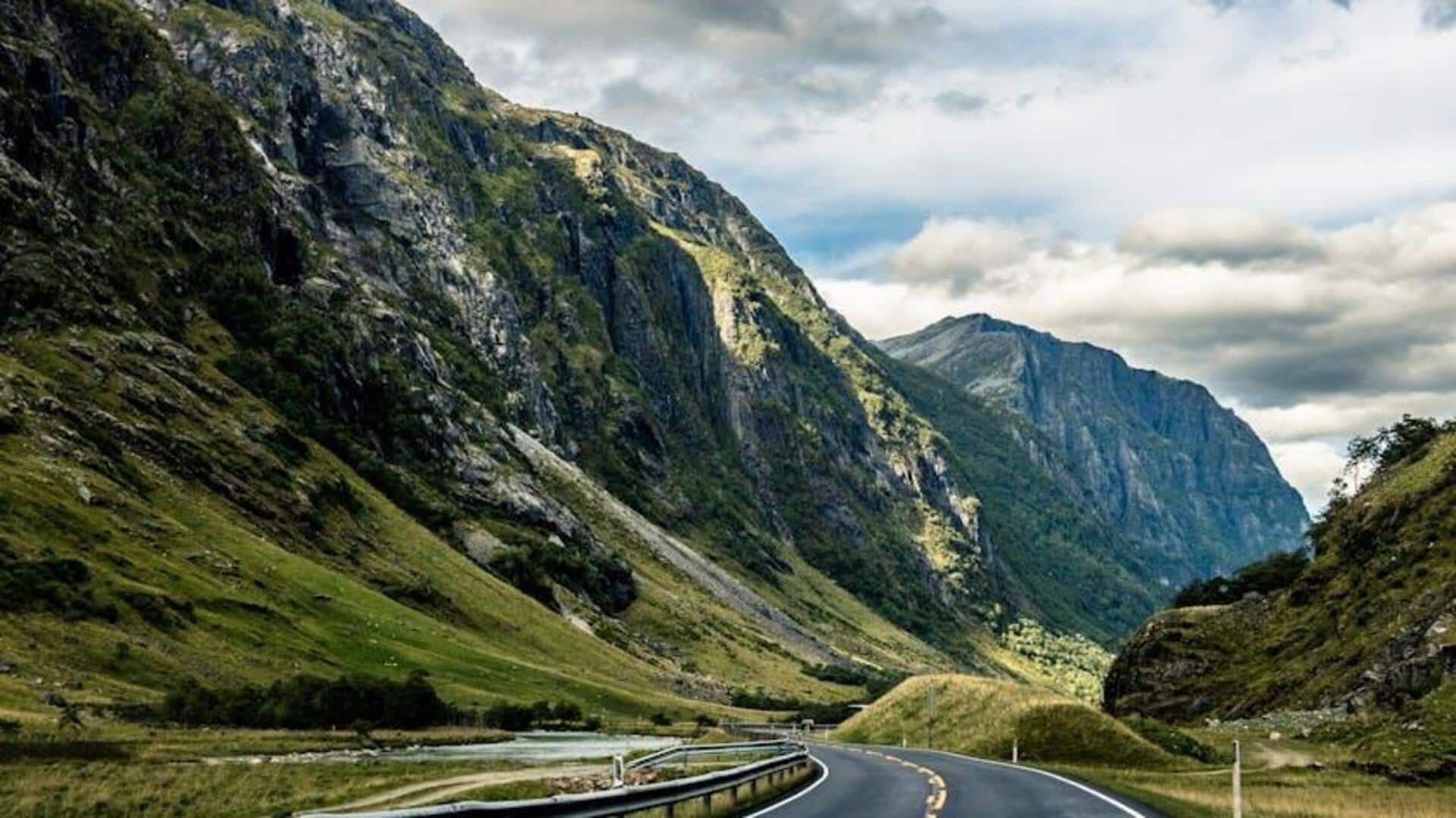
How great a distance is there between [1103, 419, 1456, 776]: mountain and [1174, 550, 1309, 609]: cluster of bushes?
12.7 feet

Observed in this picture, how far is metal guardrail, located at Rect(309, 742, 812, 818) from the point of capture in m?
15.7

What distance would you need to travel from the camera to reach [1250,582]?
12712 centimetres

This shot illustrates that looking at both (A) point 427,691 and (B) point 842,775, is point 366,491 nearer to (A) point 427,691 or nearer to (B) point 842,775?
(A) point 427,691

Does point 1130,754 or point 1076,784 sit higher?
point 1076,784

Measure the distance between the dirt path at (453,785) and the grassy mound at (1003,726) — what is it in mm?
22034

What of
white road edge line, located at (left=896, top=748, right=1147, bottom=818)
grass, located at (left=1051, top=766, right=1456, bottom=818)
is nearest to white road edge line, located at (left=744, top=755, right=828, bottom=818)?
white road edge line, located at (left=896, top=748, right=1147, bottom=818)

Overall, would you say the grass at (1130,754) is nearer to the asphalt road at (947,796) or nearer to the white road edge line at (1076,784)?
the white road edge line at (1076,784)

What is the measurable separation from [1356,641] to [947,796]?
55.1m

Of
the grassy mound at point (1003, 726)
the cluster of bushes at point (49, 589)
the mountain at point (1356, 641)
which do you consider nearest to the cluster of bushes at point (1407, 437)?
the mountain at point (1356, 641)

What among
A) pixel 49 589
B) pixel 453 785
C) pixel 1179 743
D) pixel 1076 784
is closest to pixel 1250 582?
pixel 1179 743

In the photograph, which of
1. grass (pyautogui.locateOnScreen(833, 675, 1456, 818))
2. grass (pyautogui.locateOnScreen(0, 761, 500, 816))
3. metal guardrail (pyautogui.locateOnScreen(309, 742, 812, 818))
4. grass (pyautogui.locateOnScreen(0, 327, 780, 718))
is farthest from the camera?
grass (pyautogui.locateOnScreen(0, 327, 780, 718))

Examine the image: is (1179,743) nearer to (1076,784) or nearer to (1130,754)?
(1130,754)

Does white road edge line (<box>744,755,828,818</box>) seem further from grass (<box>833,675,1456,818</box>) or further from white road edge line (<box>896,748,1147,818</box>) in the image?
grass (<box>833,675,1456,818</box>)

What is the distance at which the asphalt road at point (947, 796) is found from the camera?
2764cm
